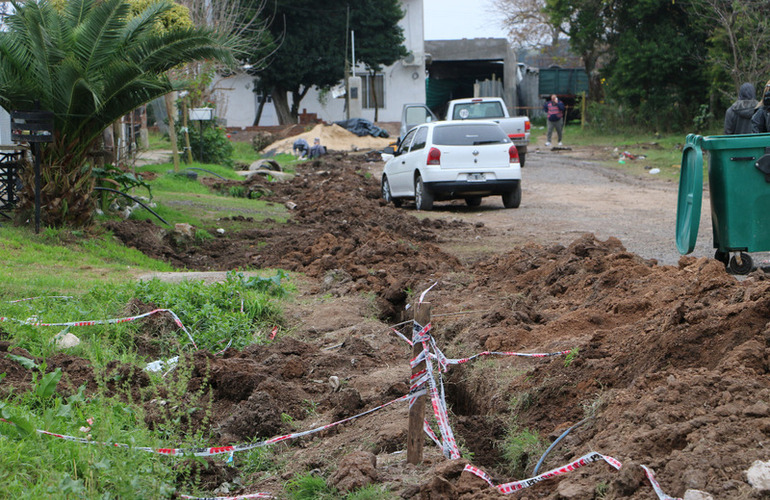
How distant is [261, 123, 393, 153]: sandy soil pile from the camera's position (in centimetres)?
3578

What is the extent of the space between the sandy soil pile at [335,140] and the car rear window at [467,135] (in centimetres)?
2002

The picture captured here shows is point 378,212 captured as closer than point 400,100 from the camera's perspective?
Yes

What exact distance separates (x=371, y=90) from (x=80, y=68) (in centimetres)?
3721

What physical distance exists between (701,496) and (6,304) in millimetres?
6327

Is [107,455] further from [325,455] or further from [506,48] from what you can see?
[506,48]

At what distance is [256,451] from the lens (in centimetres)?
470

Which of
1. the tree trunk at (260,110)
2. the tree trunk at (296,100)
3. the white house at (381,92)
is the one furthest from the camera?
the white house at (381,92)

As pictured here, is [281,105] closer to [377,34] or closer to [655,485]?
[377,34]

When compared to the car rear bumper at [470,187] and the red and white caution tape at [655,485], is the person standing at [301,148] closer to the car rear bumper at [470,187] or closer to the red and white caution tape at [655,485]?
the car rear bumper at [470,187]

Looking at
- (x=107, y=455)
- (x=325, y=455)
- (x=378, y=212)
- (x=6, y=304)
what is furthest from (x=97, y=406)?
(x=378, y=212)

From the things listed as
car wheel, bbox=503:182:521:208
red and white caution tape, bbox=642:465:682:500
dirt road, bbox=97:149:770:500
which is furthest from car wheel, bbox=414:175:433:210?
red and white caution tape, bbox=642:465:682:500

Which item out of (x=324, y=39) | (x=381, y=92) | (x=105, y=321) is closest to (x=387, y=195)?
(x=105, y=321)

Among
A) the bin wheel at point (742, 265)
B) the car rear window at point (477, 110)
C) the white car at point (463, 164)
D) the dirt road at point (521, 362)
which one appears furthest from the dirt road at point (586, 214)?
the car rear window at point (477, 110)

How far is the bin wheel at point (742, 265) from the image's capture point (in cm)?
805
